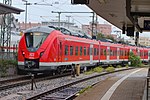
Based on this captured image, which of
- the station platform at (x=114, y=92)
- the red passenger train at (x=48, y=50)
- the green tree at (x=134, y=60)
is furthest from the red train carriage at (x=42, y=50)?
the green tree at (x=134, y=60)

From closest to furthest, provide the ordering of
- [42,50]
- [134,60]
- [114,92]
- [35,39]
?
[114,92] → [42,50] → [35,39] → [134,60]

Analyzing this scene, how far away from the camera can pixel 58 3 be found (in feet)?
139

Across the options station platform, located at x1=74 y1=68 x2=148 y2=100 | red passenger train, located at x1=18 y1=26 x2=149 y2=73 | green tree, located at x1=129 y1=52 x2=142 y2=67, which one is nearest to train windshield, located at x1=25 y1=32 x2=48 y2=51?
red passenger train, located at x1=18 y1=26 x2=149 y2=73

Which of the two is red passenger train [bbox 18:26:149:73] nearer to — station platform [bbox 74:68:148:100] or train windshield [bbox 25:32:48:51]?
train windshield [bbox 25:32:48:51]

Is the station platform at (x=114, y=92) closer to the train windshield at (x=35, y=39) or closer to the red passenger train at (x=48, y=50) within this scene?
the red passenger train at (x=48, y=50)

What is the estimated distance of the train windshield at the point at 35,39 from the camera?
22.3 m

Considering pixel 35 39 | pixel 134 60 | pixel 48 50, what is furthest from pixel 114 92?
pixel 134 60

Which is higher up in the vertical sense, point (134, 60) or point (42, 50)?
point (42, 50)

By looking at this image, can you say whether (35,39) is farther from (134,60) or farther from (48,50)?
(134,60)

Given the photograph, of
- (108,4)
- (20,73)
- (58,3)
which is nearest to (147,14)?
(108,4)

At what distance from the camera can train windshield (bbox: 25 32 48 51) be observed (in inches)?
878

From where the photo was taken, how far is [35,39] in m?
22.6

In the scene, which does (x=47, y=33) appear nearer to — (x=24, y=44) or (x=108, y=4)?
(x=24, y=44)

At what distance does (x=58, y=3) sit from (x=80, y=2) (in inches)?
1264
